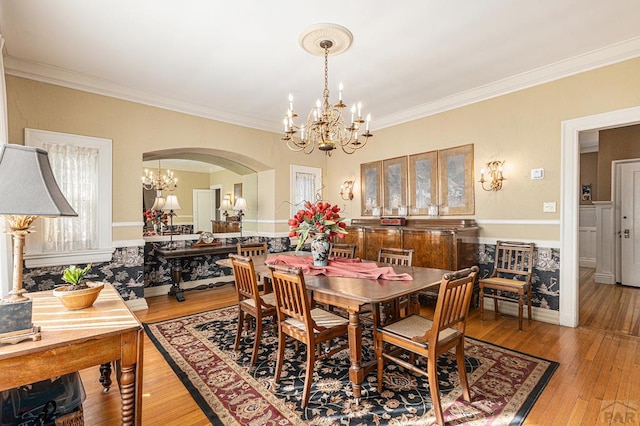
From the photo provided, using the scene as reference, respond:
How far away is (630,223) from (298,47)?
5948 millimetres

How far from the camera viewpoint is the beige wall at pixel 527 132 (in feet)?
10.5

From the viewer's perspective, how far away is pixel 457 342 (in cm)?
206

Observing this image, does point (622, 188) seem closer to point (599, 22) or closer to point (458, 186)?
point (458, 186)

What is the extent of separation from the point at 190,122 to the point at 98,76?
1.20 metres

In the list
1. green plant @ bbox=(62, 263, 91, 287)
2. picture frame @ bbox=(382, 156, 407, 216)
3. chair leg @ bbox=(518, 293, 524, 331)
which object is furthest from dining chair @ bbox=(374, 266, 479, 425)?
picture frame @ bbox=(382, 156, 407, 216)

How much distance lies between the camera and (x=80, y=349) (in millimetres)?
1255

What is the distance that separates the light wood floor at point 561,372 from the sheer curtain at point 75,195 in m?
1.19

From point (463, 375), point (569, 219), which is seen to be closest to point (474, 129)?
point (569, 219)

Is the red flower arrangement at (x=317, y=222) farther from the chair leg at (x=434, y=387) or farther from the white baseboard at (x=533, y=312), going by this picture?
the white baseboard at (x=533, y=312)

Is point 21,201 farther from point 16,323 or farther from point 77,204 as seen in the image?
point 77,204

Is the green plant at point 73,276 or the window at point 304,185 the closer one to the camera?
the green plant at point 73,276

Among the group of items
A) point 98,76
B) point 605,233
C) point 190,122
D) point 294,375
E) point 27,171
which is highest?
point 98,76

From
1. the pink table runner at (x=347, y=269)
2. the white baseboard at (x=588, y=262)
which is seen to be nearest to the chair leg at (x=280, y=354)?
the pink table runner at (x=347, y=269)

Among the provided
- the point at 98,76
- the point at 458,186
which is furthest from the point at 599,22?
the point at 98,76
